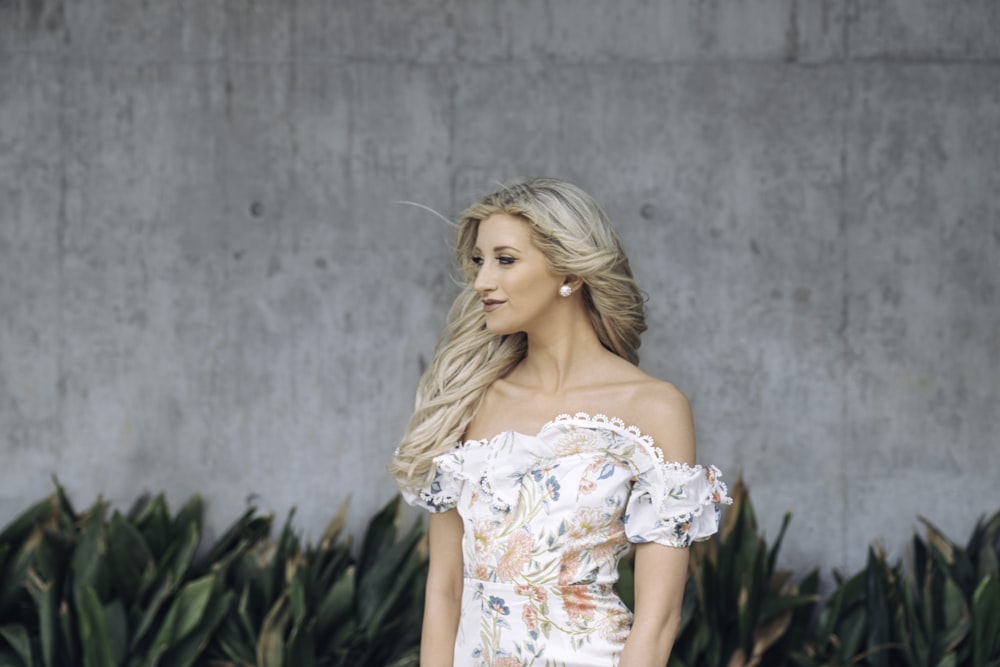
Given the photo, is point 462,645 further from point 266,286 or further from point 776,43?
point 776,43

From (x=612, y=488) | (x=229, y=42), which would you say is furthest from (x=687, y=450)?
(x=229, y=42)

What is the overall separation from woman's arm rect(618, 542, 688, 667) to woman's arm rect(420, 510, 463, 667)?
355mm

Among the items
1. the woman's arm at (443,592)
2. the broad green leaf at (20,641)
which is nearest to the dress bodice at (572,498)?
the woman's arm at (443,592)

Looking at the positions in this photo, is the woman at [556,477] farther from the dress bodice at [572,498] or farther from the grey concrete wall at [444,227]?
the grey concrete wall at [444,227]

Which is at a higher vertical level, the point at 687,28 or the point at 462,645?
the point at 687,28

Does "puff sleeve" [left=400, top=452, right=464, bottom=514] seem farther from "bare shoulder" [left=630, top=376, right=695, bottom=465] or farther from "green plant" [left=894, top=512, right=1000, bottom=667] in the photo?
"green plant" [left=894, top=512, right=1000, bottom=667]

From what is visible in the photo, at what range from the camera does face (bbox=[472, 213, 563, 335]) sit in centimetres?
199

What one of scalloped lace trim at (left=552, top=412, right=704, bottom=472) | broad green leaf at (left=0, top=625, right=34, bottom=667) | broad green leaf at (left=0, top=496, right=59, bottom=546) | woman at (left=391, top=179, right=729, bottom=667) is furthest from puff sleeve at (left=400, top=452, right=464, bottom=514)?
broad green leaf at (left=0, top=496, right=59, bottom=546)

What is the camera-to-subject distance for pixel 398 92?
14.6ft

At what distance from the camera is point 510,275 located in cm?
199

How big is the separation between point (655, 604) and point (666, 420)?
303mm

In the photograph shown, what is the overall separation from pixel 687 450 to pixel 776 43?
2.89 metres

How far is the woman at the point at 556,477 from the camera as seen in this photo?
1935mm

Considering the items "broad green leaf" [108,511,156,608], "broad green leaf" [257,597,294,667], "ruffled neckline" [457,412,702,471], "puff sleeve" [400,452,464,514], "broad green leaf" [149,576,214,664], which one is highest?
"ruffled neckline" [457,412,702,471]
